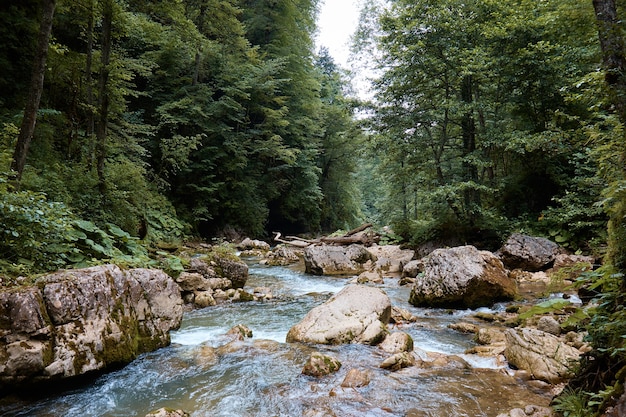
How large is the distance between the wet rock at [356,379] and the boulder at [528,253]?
310 inches

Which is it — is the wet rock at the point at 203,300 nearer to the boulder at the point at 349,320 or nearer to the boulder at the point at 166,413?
the boulder at the point at 349,320

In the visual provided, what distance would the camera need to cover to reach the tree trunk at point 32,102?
5309 mm

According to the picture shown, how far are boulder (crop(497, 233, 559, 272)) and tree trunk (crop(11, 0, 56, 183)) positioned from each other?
1152 cm

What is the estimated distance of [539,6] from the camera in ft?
37.2

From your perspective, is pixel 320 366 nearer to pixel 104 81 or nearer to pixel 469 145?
pixel 104 81

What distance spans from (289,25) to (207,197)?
13.8 metres

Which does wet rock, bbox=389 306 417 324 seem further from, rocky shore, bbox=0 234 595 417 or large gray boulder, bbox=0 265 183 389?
large gray boulder, bbox=0 265 183 389

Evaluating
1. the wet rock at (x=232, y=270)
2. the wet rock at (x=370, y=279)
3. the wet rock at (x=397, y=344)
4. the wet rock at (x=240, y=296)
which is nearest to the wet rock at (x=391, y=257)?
the wet rock at (x=370, y=279)

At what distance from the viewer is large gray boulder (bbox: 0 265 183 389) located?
3232mm


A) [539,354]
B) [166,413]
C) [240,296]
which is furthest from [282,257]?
[166,413]

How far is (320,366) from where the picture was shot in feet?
13.8

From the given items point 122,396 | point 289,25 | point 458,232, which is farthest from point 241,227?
point 122,396

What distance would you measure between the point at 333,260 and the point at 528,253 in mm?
5975

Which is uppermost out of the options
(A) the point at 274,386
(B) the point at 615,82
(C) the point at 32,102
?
(C) the point at 32,102
